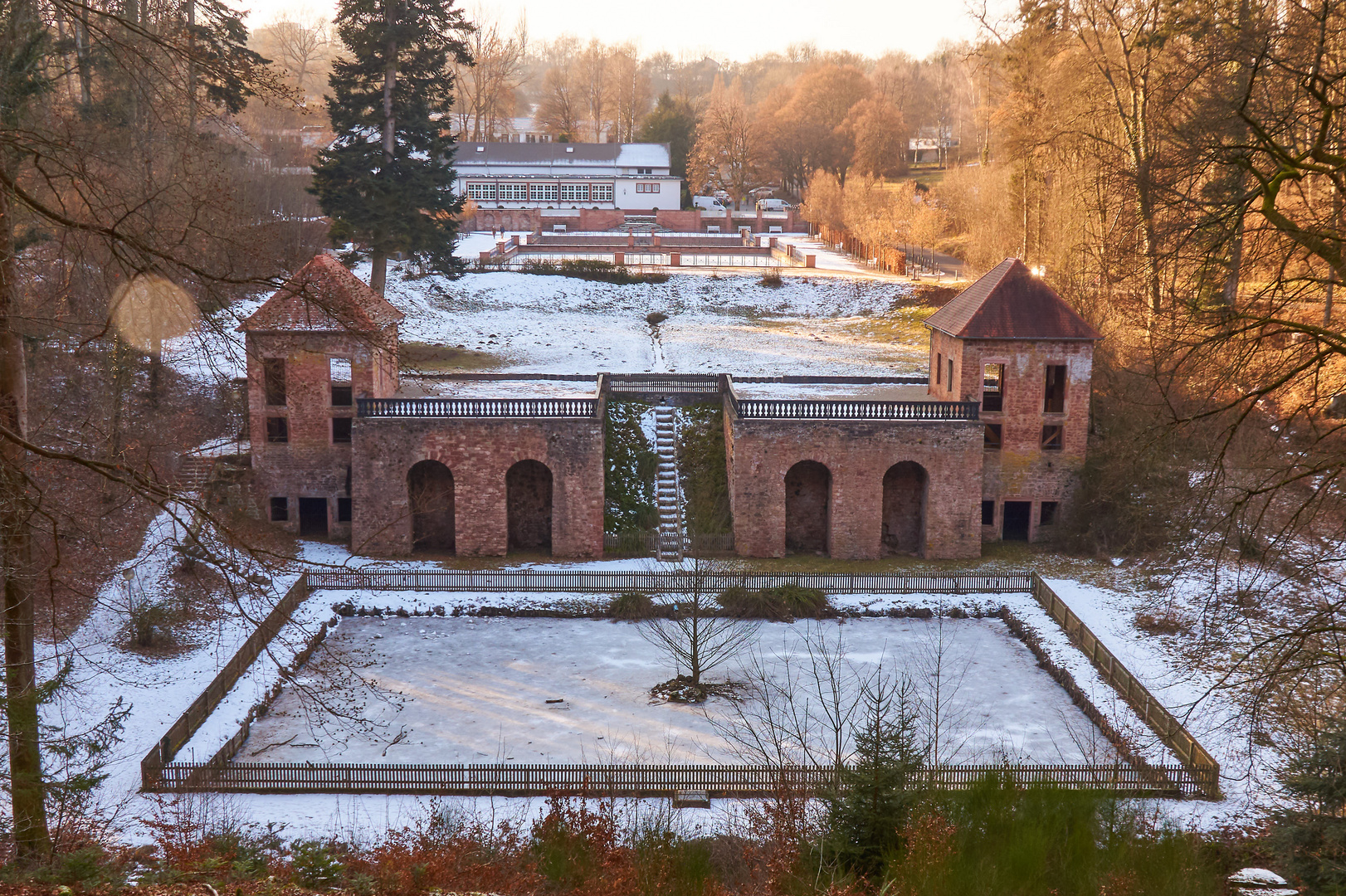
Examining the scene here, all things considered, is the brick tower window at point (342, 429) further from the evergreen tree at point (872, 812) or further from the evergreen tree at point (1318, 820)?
the evergreen tree at point (1318, 820)

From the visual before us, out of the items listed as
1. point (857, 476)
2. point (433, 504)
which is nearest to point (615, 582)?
point (433, 504)

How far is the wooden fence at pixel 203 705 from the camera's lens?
16.0m

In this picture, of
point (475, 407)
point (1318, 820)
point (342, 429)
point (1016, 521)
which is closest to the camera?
point (1318, 820)

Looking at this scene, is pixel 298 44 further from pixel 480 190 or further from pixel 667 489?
pixel 667 489

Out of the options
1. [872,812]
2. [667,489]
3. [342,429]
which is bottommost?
[872,812]

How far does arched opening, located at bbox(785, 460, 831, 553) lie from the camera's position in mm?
29000

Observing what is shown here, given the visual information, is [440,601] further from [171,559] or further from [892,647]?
[892,647]

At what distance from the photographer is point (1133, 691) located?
754 inches

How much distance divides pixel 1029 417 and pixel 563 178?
2142 inches

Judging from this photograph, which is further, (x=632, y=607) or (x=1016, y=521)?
(x=1016, y=521)

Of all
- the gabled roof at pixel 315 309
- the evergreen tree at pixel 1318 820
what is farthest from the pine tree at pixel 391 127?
the evergreen tree at pixel 1318 820

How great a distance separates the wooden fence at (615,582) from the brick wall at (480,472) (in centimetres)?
193

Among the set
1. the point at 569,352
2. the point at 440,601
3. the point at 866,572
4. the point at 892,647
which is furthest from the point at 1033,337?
the point at 569,352

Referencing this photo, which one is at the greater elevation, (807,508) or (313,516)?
(807,508)
